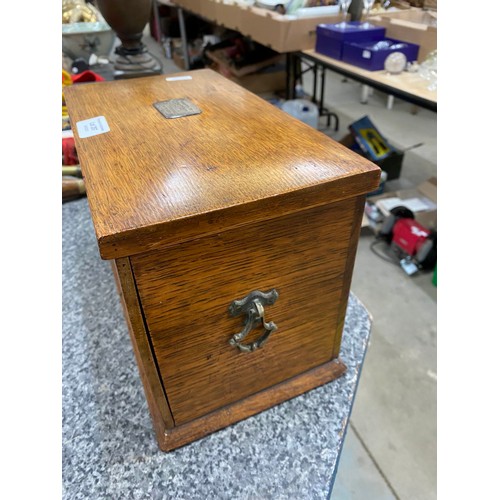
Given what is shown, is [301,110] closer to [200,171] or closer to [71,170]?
[71,170]

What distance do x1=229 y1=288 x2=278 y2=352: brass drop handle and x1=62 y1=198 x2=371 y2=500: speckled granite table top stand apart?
0.16 meters

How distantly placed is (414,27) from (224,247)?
5.27 ft

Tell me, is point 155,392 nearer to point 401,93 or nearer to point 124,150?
point 124,150

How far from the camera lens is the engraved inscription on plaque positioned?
642 millimetres

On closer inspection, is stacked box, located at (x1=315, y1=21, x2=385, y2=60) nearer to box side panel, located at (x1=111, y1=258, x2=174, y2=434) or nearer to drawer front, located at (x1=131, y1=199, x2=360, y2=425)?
drawer front, located at (x1=131, y1=199, x2=360, y2=425)

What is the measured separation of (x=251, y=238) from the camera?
45 cm

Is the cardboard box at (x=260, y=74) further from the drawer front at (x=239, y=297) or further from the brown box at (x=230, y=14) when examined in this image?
the drawer front at (x=239, y=297)

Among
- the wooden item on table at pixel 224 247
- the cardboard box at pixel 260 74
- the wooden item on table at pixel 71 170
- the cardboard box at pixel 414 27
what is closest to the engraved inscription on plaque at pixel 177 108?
the wooden item on table at pixel 224 247

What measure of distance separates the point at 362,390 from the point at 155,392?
0.99 m

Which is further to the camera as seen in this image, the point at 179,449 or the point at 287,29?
the point at 287,29

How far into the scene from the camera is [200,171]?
1.54 feet

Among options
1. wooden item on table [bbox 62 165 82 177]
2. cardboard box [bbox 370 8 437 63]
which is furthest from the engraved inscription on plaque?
cardboard box [bbox 370 8 437 63]

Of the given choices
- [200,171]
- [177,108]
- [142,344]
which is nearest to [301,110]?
[177,108]

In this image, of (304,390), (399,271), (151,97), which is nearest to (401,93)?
(399,271)
